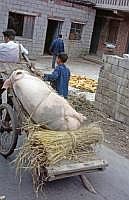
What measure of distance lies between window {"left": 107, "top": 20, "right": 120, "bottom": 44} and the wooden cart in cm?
1889

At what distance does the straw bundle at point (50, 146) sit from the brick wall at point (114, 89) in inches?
154

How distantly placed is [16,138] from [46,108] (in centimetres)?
62

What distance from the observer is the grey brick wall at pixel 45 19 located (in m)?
20.3

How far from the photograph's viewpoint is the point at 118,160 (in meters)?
6.26

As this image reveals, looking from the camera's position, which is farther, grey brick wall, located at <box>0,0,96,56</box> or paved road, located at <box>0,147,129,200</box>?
grey brick wall, located at <box>0,0,96,56</box>

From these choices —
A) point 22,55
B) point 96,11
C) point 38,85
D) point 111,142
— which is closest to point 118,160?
point 111,142

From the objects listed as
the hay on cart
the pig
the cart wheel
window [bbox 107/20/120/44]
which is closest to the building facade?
window [bbox 107/20/120/44]

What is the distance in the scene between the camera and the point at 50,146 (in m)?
4.46

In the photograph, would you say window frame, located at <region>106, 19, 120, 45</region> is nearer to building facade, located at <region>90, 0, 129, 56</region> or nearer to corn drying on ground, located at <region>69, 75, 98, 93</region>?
building facade, located at <region>90, 0, 129, 56</region>

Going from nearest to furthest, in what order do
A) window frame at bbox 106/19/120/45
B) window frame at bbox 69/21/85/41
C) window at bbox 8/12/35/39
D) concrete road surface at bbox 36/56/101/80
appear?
concrete road surface at bbox 36/56/101/80 < window at bbox 8/12/35/39 < window frame at bbox 69/21/85/41 < window frame at bbox 106/19/120/45

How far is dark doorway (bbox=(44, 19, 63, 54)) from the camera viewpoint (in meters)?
23.2

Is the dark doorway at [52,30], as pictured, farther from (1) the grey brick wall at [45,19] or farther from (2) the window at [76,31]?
(2) the window at [76,31]

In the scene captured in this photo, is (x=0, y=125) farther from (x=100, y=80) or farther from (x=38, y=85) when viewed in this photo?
(x=100, y=80)

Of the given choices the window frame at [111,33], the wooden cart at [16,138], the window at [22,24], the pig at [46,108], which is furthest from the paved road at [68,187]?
the window frame at [111,33]
